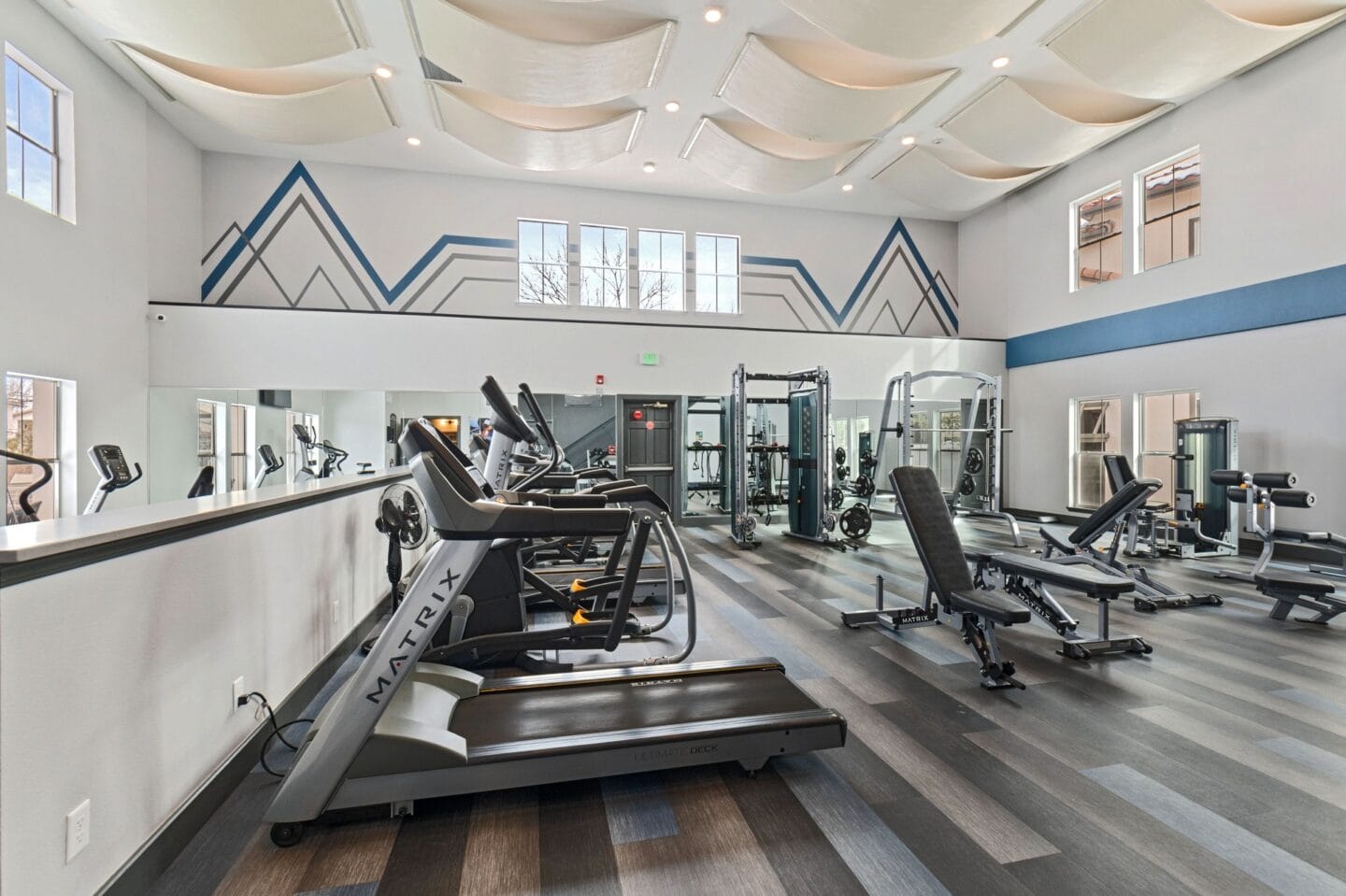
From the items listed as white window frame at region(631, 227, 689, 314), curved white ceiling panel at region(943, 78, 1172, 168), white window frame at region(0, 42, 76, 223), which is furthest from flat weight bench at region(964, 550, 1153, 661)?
white window frame at region(0, 42, 76, 223)

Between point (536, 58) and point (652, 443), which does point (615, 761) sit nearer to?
point (536, 58)

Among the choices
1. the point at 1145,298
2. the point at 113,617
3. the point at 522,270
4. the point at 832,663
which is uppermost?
the point at 522,270

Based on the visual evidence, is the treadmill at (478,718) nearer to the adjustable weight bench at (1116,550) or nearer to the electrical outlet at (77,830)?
the electrical outlet at (77,830)

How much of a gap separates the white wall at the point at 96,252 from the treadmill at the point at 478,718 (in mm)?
6161

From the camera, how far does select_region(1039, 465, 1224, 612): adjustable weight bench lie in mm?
4008

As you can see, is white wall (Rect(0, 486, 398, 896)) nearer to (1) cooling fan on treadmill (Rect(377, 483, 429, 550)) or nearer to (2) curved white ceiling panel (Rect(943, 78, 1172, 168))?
(1) cooling fan on treadmill (Rect(377, 483, 429, 550))

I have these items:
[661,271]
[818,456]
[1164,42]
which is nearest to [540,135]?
[661,271]

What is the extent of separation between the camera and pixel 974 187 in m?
9.29

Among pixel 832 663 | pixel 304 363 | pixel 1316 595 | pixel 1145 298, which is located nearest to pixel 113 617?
pixel 832 663

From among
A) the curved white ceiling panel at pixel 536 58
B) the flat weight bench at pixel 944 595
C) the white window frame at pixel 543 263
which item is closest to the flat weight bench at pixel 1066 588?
the flat weight bench at pixel 944 595

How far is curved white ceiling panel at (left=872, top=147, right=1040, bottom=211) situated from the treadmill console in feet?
30.1

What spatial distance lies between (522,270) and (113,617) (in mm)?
8984

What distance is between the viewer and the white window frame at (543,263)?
386 inches

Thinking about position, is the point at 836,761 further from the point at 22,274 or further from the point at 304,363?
the point at 304,363
